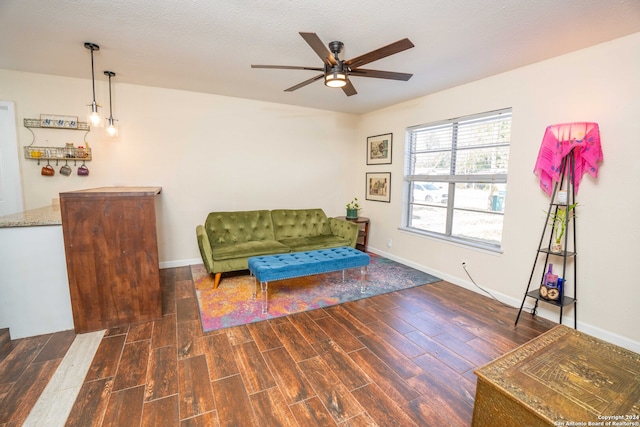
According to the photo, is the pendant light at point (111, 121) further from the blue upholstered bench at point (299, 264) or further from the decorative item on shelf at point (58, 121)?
the blue upholstered bench at point (299, 264)

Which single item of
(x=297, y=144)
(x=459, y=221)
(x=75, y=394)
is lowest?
(x=75, y=394)

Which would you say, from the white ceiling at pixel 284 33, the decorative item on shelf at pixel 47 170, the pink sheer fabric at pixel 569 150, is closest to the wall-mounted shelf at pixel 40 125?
the decorative item on shelf at pixel 47 170

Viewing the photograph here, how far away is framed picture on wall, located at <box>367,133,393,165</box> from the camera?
4.95 meters

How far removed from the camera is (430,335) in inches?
103

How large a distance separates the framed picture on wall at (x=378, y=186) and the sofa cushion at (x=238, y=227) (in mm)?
1994

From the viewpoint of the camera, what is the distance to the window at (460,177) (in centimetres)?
346

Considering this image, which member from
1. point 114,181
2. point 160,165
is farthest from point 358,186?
point 114,181

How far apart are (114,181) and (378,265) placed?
4040 mm

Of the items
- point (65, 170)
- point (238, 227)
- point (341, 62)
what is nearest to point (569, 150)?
point (341, 62)

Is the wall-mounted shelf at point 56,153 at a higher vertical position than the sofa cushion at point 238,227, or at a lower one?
higher

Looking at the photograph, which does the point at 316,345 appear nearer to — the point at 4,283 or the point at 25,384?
the point at 25,384

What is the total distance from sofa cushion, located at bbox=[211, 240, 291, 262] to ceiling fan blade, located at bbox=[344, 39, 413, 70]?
2475mm

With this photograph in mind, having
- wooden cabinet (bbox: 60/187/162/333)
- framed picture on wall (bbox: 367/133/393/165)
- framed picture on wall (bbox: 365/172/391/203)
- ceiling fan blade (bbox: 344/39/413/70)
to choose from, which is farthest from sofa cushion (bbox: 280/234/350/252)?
ceiling fan blade (bbox: 344/39/413/70)

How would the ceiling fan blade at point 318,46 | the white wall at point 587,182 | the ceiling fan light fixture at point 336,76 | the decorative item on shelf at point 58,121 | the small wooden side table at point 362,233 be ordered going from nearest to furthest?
the ceiling fan blade at point 318,46, the ceiling fan light fixture at point 336,76, the white wall at point 587,182, the decorative item on shelf at point 58,121, the small wooden side table at point 362,233
